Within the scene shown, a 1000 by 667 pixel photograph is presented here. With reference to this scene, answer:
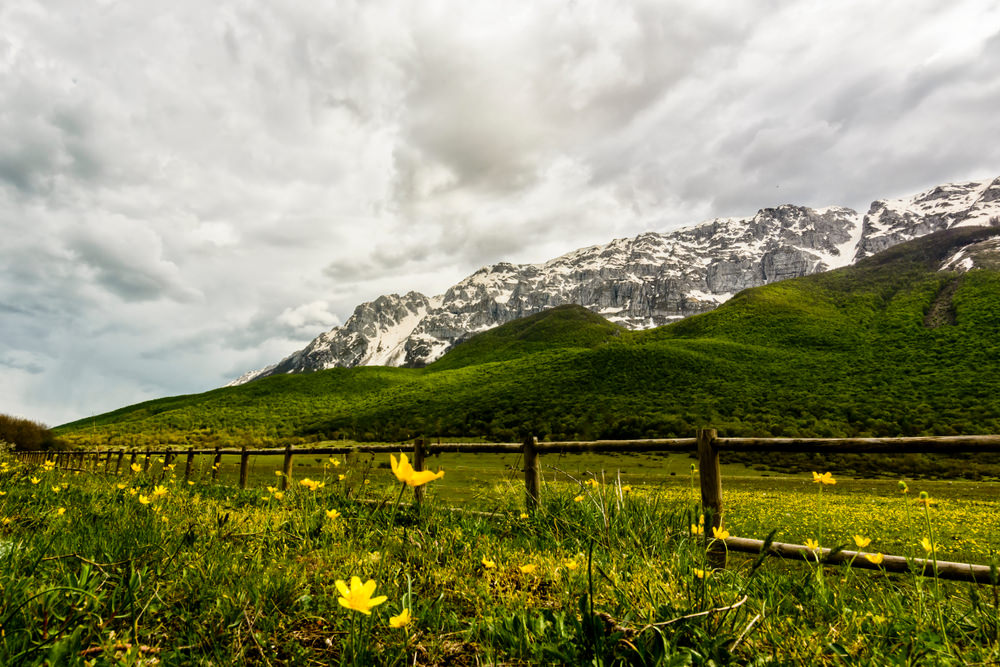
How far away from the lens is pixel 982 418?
38.3m

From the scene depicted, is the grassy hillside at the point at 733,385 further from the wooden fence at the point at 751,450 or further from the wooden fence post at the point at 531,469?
the wooden fence post at the point at 531,469

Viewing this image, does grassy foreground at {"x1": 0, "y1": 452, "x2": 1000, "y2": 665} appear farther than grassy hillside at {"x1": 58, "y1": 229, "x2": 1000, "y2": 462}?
No

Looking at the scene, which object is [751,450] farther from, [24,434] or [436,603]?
[24,434]


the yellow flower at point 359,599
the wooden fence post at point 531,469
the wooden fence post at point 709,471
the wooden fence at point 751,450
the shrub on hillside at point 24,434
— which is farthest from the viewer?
the shrub on hillside at point 24,434

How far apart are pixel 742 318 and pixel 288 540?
9987cm

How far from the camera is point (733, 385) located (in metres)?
57.6

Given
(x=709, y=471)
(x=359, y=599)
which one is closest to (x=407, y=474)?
(x=359, y=599)

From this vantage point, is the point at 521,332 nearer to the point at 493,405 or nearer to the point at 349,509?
the point at 493,405

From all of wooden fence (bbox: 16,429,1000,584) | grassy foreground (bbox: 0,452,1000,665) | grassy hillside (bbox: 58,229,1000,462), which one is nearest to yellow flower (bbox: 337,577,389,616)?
grassy foreground (bbox: 0,452,1000,665)

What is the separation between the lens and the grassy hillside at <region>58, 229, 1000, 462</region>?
1815 inches

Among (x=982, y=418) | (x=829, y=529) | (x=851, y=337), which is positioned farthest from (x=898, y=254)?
(x=829, y=529)

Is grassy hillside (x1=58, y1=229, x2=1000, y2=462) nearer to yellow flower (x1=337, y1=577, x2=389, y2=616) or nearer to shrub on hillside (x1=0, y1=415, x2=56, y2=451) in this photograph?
shrub on hillside (x1=0, y1=415, x2=56, y2=451)

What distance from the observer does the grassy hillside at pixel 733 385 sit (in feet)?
151

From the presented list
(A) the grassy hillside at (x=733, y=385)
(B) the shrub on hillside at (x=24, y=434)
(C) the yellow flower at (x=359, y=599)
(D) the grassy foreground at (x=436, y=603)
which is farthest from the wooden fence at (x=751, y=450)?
(A) the grassy hillside at (x=733, y=385)
